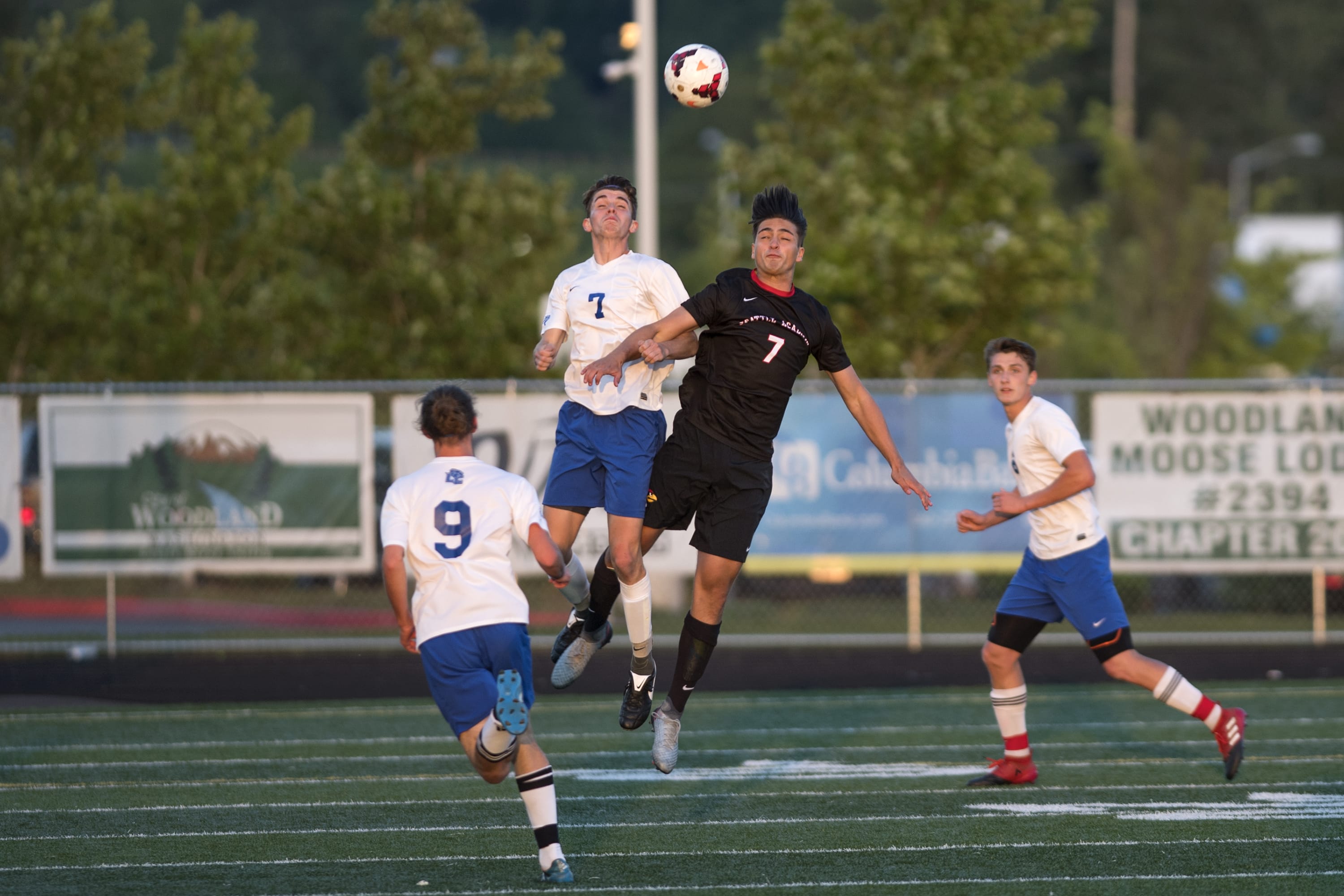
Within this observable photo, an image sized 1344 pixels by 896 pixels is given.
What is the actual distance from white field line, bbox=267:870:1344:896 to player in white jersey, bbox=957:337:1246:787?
5.81 ft

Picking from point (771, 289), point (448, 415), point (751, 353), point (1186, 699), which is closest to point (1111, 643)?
point (1186, 699)

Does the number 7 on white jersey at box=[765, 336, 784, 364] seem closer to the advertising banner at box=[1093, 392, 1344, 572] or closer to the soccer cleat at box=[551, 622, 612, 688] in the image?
the soccer cleat at box=[551, 622, 612, 688]

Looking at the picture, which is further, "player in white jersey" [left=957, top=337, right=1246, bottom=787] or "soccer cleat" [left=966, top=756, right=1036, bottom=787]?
"soccer cleat" [left=966, top=756, right=1036, bottom=787]

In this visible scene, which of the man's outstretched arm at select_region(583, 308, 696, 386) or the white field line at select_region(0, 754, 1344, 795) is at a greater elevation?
the man's outstretched arm at select_region(583, 308, 696, 386)

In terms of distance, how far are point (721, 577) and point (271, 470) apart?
860 cm

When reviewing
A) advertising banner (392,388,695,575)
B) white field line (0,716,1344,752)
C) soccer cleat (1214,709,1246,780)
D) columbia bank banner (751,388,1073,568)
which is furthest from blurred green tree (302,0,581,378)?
soccer cleat (1214,709,1246,780)

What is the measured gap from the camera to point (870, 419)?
25.4ft

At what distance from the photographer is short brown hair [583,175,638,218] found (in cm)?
770

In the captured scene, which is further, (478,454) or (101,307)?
A: (101,307)

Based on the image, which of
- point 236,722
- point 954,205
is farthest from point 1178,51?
point 236,722

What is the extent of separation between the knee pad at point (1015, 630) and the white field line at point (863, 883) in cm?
225

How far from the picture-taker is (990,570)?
622 inches

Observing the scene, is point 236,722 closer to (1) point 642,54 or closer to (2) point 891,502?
(2) point 891,502

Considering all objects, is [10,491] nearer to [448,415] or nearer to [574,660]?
[574,660]
